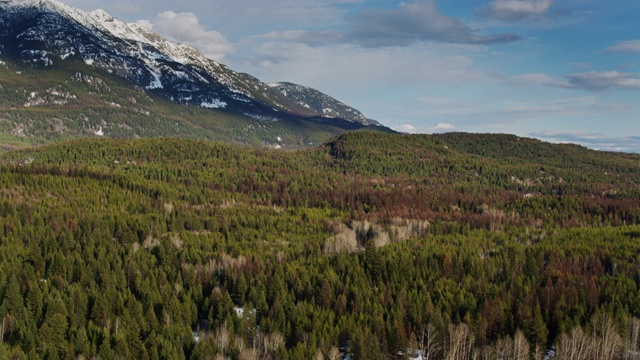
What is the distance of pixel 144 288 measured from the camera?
103 m

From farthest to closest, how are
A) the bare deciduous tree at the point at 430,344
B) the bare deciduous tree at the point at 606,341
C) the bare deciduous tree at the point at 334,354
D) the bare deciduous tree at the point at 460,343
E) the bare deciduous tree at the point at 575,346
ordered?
1. the bare deciduous tree at the point at 430,344
2. the bare deciduous tree at the point at 460,343
3. the bare deciduous tree at the point at 606,341
4. the bare deciduous tree at the point at 575,346
5. the bare deciduous tree at the point at 334,354

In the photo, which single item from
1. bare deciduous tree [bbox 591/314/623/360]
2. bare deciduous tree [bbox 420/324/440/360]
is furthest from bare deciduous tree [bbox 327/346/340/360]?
bare deciduous tree [bbox 591/314/623/360]

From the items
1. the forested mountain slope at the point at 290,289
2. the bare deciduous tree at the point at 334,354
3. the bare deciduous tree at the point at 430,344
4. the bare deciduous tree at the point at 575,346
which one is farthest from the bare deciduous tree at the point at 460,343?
the bare deciduous tree at the point at 334,354

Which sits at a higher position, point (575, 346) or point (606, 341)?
point (606, 341)

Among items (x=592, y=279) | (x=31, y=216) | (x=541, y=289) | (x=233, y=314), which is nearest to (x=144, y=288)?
(x=233, y=314)

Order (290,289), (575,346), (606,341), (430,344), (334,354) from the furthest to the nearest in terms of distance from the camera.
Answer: (290,289), (430,344), (606,341), (575,346), (334,354)

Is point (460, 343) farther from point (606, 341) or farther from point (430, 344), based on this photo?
point (606, 341)

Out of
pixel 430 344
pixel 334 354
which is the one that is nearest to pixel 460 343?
pixel 430 344

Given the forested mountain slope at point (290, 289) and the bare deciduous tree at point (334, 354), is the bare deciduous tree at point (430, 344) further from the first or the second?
the bare deciduous tree at point (334, 354)

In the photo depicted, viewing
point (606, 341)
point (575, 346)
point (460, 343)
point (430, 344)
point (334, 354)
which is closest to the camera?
point (334, 354)

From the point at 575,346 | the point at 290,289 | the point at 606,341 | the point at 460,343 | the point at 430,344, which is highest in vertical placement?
Result: the point at 606,341

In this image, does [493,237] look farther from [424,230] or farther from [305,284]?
[305,284]

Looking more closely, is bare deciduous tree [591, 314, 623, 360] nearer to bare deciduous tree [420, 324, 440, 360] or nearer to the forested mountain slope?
the forested mountain slope

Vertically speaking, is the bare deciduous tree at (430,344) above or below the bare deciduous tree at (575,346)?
below
